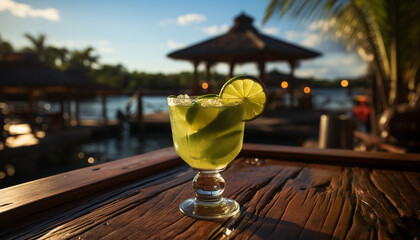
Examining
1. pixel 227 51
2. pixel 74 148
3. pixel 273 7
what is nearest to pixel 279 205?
pixel 273 7

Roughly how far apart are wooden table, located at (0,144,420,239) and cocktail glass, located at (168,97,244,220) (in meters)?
0.08

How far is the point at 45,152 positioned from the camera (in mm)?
10000

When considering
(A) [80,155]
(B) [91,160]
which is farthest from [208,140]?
(A) [80,155]

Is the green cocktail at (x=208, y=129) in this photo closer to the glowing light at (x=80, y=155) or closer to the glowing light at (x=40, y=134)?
the glowing light at (x=80, y=155)

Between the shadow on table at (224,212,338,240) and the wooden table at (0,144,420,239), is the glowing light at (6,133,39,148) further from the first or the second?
the shadow on table at (224,212,338,240)

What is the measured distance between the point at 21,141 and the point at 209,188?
1133 cm

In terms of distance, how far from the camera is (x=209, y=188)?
0.83 m

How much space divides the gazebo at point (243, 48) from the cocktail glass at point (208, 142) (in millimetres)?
9719

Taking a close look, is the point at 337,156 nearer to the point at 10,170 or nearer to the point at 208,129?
the point at 208,129

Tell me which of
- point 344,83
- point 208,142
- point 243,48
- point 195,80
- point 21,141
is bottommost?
point 21,141

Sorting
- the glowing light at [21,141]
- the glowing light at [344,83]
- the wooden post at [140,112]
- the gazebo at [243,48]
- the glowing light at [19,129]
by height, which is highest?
the gazebo at [243,48]

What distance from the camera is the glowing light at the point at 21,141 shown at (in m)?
9.52

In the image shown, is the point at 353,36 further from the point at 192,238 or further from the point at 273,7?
the point at 192,238

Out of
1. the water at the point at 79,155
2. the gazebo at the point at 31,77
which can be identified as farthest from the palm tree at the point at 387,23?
the gazebo at the point at 31,77
